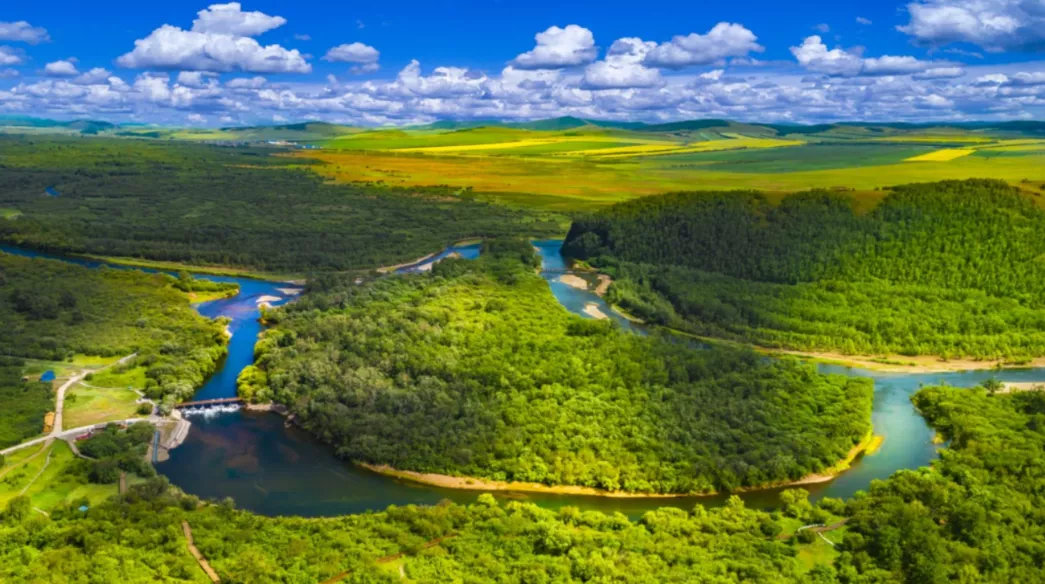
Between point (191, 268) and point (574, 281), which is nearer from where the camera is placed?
point (574, 281)

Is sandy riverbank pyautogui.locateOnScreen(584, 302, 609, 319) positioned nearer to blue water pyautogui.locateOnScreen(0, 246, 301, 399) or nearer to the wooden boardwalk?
blue water pyautogui.locateOnScreen(0, 246, 301, 399)

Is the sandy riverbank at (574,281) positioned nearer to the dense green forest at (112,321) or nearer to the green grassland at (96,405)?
the dense green forest at (112,321)

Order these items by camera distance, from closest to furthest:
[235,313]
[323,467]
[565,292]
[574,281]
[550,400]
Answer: [323,467] < [550,400] < [235,313] < [565,292] < [574,281]

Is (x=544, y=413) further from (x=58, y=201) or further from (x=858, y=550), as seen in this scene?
(x=58, y=201)

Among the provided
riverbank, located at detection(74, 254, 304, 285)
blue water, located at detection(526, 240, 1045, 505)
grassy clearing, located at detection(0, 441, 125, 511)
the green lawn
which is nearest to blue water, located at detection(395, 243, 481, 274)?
riverbank, located at detection(74, 254, 304, 285)

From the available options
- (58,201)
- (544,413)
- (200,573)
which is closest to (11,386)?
(200,573)

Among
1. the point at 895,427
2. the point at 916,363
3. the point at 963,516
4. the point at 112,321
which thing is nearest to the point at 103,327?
the point at 112,321

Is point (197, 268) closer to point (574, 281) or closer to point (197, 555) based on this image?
point (574, 281)
